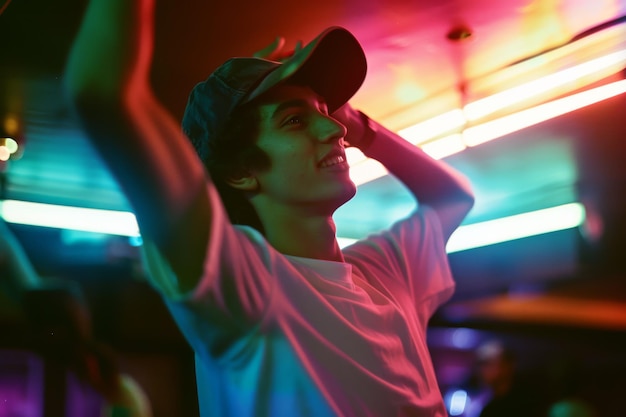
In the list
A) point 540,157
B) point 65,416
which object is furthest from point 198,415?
point 540,157

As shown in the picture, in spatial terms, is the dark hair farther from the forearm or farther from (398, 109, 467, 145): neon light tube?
(398, 109, 467, 145): neon light tube

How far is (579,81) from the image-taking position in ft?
5.59

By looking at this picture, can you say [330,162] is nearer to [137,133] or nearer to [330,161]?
[330,161]

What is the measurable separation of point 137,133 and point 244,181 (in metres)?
0.35

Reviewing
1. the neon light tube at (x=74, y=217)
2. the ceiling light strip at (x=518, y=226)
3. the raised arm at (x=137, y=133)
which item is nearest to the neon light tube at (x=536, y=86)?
the ceiling light strip at (x=518, y=226)

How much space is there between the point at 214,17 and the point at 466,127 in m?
0.71

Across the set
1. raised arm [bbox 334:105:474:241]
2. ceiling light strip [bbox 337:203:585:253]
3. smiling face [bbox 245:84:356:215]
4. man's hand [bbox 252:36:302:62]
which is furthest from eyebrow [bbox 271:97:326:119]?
ceiling light strip [bbox 337:203:585:253]

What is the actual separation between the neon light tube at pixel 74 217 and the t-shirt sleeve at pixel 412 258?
38 centimetres

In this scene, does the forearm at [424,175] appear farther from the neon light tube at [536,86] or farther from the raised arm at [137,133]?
the raised arm at [137,133]

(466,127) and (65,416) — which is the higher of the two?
(466,127)

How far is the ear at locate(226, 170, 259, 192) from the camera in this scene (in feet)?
3.49

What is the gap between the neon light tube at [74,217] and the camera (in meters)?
1.10

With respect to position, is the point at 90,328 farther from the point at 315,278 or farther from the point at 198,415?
the point at 315,278

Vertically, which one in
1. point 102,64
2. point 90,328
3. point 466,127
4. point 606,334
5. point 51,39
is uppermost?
point 51,39
